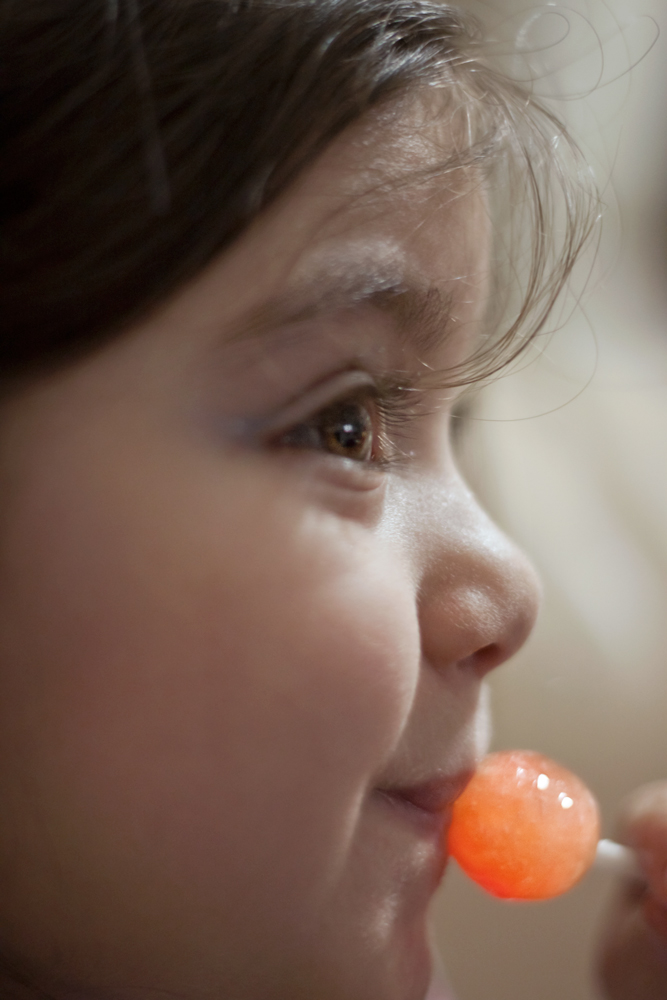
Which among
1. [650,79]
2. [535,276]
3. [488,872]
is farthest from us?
[650,79]

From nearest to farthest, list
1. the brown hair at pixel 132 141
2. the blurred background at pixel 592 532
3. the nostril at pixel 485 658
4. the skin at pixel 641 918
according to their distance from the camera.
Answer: the brown hair at pixel 132 141 < the nostril at pixel 485 658 < the skin at pixel 641 918 < the blurred background at pixel 592 532

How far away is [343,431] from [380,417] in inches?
1.2

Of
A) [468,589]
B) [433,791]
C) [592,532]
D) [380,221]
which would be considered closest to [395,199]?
[380,221]

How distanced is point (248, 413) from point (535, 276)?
1.08ft

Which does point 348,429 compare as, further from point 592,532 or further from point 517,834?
point 592,532

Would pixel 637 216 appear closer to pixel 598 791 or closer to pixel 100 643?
pixel 598 791

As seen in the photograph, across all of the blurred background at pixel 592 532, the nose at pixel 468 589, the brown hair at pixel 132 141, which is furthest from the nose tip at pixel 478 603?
the blurred background at pixel 592 532

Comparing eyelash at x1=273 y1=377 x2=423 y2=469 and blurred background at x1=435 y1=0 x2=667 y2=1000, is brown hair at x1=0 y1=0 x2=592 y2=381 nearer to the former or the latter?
eyelash at x1=273 y1=377 x2=423 y2=469

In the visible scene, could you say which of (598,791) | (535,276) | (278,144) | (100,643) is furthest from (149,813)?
(598,791)

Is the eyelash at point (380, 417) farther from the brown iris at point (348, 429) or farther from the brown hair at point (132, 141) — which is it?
the brown hair at point (132, 141)

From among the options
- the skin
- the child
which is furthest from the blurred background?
the child

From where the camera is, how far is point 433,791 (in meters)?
0.58

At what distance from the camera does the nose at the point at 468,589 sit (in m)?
0.56

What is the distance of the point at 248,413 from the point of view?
0.50 meters
